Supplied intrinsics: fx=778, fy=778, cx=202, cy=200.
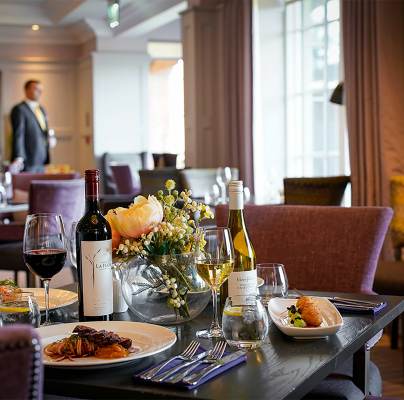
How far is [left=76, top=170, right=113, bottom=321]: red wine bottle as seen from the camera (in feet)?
5.23

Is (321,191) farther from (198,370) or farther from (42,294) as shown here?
(198,370)

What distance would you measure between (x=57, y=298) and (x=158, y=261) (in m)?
0.45

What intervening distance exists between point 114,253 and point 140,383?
456 millimetres

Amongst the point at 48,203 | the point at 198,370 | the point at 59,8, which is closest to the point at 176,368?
the point at 198,370

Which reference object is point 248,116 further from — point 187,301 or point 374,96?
point 187,301

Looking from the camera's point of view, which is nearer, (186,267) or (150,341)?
(150,341)

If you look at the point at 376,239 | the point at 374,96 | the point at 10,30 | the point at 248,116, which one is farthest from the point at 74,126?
the point at 376,239

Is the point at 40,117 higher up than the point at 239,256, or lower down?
higher up

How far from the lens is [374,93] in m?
5.23


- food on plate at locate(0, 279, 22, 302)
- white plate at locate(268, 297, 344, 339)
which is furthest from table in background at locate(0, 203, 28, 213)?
white plate at locate(268, 297, 344, 339)

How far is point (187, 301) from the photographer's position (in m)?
1.65

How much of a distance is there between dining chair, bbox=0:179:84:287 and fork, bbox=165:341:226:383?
3.17 meters

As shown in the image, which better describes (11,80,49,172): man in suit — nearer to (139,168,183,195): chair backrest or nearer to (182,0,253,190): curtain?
(182,0,253,190): curtain

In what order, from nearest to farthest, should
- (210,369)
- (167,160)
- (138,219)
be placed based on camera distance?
(210,369) < (138,219) < (167,160)
